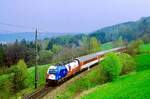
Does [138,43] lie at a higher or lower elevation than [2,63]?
higher

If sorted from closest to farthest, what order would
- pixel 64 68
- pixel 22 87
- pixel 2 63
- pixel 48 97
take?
1. pixel 48 97
2. pixel 64 68
3. pixel 22 87
4. pixel 2 63

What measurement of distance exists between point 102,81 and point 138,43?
49.4 m

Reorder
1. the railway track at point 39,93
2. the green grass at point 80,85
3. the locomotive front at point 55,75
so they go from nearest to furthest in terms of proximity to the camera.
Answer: the railway track at point 39,93
the green grass at point 80,85
the locomotive front at point 55,75

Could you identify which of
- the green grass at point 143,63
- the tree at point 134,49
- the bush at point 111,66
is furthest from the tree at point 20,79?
the tree at point 134,49

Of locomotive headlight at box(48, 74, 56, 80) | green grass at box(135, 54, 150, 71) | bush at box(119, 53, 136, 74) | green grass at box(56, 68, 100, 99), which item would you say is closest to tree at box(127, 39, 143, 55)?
green grass at box(135, 54, 150, 71)

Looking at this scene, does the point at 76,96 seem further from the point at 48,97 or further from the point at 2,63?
the point at 2,63

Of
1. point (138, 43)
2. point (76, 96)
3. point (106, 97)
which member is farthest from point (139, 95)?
point (138, 43)

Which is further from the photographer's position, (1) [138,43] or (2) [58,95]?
(1) [138,43]

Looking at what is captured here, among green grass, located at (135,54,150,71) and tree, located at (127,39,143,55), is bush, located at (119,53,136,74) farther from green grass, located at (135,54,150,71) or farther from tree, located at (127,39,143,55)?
tree, located at (127,39,143,55)

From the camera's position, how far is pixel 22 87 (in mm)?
63000

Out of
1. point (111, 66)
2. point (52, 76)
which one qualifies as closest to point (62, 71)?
point (52, 76)

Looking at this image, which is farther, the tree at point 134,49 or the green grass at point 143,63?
the tree at point 134,49

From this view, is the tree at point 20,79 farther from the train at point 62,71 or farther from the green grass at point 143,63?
the green grass at point 143,63

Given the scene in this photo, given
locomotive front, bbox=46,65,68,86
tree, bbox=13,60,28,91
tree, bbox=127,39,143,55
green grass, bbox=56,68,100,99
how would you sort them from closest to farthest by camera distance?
green grass, bbox=56,68,100,99, locomotive front, bbox=46,65,68,86, tree, bbox=13,60,28,91, tree, bbox=127,39,143,55
